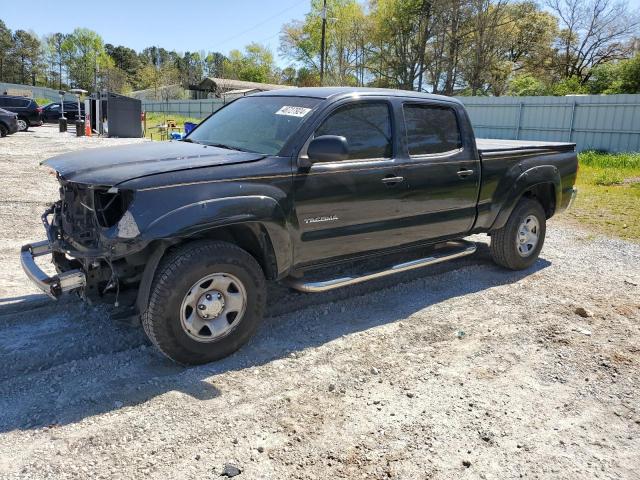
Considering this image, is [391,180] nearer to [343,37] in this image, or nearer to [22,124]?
[22,124]

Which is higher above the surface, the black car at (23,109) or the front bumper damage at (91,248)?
the black car at (23,109)

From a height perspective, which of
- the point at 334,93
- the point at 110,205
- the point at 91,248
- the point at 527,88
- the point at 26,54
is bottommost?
the point at 91,248

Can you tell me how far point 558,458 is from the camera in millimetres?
2910

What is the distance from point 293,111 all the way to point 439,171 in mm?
1531

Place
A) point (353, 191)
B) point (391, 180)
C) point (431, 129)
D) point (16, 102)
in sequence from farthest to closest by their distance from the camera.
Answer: point (16, 102)
point (431, 129)
point (391, 180)
point (353, 191)

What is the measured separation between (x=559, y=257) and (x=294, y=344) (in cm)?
430

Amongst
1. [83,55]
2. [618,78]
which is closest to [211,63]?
[83,55]

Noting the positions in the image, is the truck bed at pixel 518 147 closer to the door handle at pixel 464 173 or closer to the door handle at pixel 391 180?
the door handle at pixel 464 173

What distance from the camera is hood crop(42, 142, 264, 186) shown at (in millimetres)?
3461

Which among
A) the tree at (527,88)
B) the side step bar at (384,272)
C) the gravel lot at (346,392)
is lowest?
the gravel lot at (346,392)

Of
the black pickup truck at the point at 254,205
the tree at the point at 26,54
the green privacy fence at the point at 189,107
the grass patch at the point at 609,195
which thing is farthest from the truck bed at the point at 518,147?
the tree at the point at 26,54

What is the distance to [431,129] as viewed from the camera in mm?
5086

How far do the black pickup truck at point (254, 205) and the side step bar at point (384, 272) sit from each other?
2 centimetres

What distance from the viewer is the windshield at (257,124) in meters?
4.18
